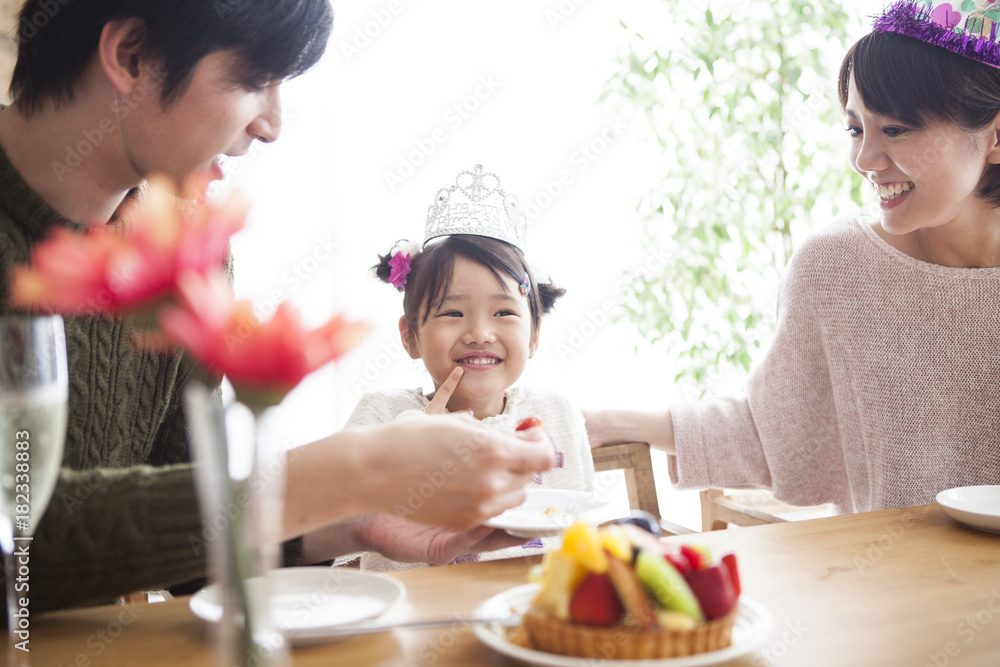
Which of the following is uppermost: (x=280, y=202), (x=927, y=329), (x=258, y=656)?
(x=280, y=202)

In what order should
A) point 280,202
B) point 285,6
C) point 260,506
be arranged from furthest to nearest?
point 280,202 → point 285,6 → point 260,506

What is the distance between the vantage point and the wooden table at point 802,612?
72cm

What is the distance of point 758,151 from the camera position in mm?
3025

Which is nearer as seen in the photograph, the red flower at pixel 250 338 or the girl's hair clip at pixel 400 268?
the red flower at pixel 250 338

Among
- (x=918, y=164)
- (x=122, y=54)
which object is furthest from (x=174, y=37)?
(x=918, y=164)

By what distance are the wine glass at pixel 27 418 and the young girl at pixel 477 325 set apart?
1008 mm

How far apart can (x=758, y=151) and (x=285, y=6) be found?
233 cm

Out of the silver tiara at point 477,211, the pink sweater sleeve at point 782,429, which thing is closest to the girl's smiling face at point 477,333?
the silver tiara at point 477,211

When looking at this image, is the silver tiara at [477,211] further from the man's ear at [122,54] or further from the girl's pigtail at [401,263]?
the man's ear at [122,54]

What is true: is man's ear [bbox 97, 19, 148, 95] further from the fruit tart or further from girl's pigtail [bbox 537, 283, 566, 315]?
girl's pigtail [bbox 537, 283, 566, 315]

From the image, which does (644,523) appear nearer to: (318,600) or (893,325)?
(318,600)

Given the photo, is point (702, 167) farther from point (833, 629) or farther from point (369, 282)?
point (833, 629)

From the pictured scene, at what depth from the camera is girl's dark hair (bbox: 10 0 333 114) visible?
1.05 m

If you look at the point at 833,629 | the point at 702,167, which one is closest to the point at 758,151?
the point at 702,167
